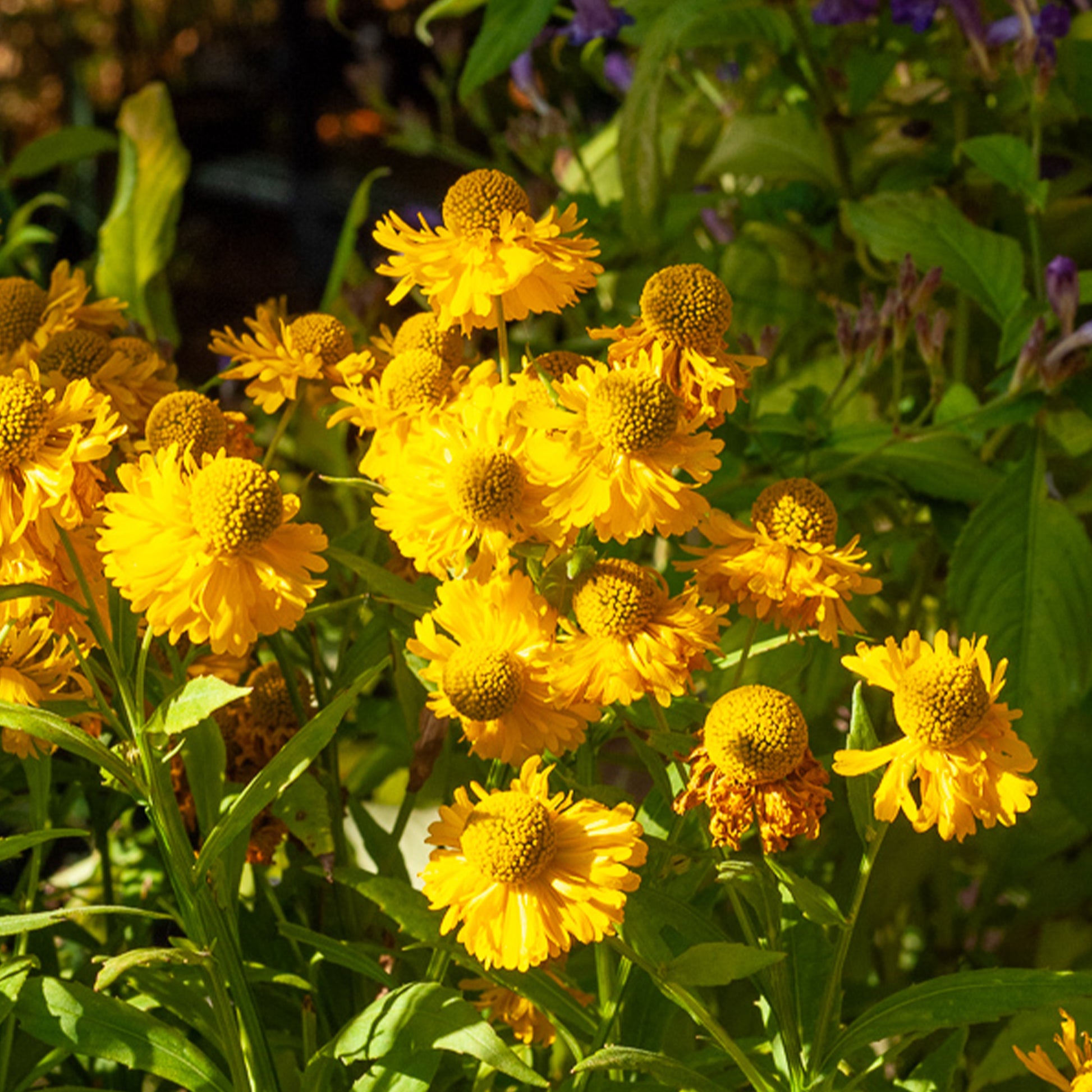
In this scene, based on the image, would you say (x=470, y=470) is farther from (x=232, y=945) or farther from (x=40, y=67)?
(x=40, y=67)

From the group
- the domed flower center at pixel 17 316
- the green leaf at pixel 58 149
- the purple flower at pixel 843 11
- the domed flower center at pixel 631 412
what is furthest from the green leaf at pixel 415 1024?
the green leaf at pixel 58 149

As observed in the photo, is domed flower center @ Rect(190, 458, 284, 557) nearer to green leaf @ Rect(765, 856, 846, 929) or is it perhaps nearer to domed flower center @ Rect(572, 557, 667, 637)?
domed flower center @ Rect(572, 557, 667, 637)

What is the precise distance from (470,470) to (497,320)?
0.22ft

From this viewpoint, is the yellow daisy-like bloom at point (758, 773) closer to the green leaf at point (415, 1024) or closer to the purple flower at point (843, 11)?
the green leaf at point (415, 1024)

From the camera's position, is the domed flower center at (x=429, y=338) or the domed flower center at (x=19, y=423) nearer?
the domed flower center at (x=19, y=423)

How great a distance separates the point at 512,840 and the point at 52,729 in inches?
6.6

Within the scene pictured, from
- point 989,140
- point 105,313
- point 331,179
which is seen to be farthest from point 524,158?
point 331,179

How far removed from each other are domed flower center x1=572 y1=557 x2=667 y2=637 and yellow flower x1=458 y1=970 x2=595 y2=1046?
0.21 meters

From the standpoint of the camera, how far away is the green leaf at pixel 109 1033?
553 mm

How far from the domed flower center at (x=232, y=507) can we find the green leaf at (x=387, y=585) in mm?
58

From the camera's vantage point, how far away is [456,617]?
501 mm

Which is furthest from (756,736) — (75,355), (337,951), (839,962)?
(75,355)

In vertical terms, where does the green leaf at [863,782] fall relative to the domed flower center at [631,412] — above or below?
below

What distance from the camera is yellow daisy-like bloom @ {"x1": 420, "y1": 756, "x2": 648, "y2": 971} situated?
18.1 inches
